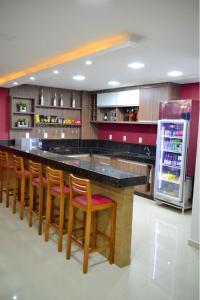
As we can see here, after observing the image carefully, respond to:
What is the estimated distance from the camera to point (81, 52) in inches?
137

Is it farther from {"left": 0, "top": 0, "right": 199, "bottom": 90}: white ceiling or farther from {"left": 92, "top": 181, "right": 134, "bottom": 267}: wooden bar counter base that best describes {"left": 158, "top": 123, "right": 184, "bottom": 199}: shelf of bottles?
{"left": 92, "top": 181, "right": 134, "bottom": 267}: wooden bar counter base

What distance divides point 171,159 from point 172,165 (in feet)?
→ 0.43

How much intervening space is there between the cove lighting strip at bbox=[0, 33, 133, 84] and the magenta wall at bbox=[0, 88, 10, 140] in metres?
1.43

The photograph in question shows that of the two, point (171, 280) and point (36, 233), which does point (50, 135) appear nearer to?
point (36, 233)

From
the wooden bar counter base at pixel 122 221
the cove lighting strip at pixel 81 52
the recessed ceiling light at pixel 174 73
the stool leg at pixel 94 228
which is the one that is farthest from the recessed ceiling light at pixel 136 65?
the stool leg at pixel 94 228

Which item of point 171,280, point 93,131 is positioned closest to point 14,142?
point 93,131

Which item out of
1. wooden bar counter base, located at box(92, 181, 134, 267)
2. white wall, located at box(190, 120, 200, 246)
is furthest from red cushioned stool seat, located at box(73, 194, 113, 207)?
white wall, located at box(190, 120, 200, 246)

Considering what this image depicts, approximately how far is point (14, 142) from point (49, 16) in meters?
4.54

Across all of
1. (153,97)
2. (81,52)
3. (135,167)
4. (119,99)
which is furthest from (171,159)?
(81,52)

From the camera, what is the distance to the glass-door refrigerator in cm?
494

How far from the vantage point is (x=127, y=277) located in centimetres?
282

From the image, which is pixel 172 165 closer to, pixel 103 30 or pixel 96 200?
pixel 96 200

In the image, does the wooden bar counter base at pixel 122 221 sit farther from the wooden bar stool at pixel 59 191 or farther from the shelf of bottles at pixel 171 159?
the shelf of bottles at pixel 171 159

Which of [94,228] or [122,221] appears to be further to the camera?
[94,228]
